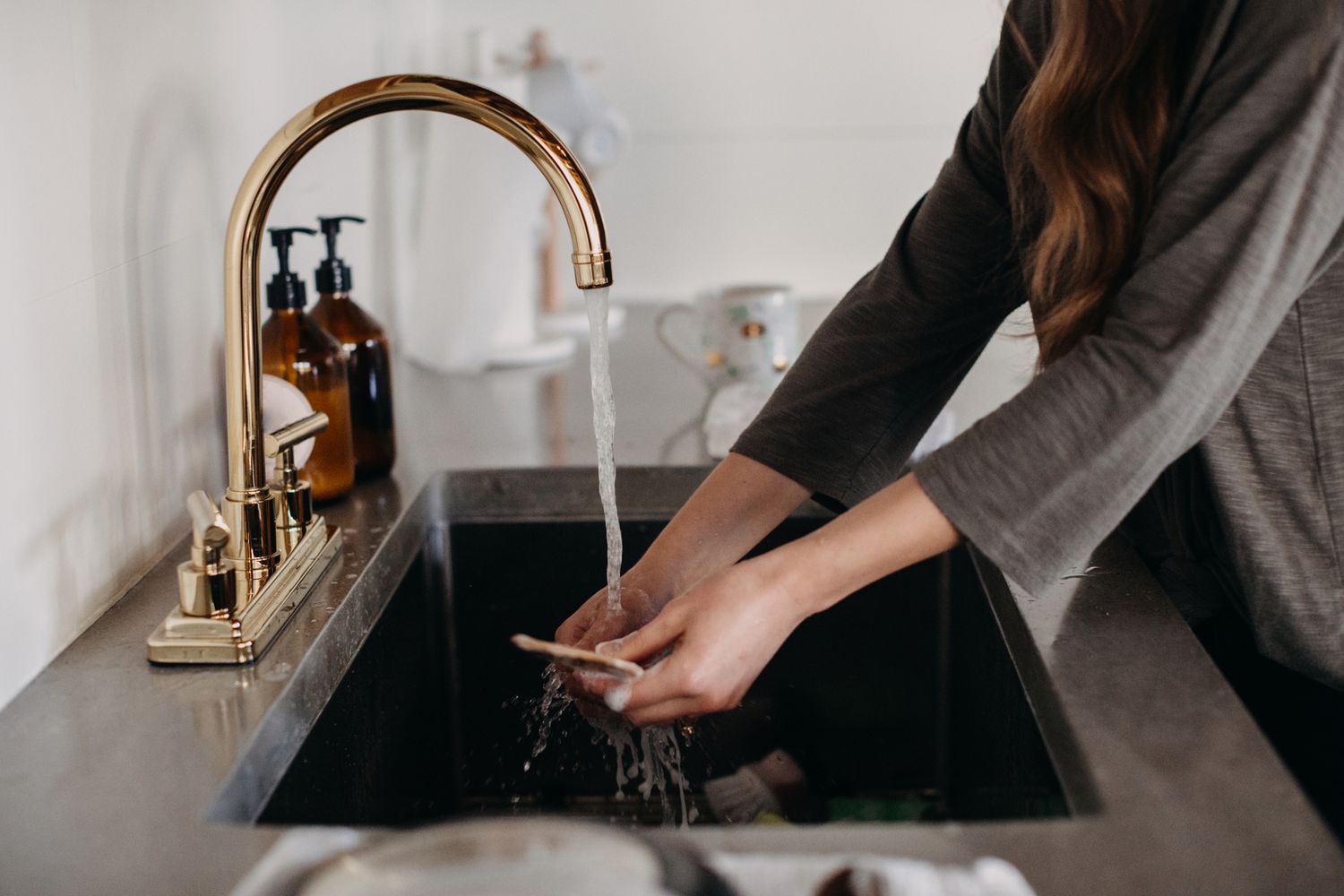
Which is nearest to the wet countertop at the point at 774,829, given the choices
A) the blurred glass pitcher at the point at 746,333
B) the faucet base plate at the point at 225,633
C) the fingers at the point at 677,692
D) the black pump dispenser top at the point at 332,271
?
the faucet base plate at the point at 225,633

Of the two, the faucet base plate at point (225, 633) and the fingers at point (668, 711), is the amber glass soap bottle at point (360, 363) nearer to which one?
the faucet base plate at point (225, 633)

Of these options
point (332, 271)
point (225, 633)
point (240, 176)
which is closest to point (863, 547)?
point (225, 633)

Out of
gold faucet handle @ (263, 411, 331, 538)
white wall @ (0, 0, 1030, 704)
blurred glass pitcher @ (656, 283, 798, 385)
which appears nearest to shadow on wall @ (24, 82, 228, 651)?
white wall @ (0, 0, 1030, 704)

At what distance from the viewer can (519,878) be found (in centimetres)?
48

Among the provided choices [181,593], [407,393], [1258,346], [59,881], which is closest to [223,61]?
[407,393]

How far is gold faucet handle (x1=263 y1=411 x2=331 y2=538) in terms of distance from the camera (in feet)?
2.93

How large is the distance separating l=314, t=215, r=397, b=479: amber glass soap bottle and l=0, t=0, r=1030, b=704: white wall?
3.8 inches

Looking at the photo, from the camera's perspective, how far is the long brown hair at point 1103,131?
2.51 feet

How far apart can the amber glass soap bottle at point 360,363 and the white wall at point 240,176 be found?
10 centimetres

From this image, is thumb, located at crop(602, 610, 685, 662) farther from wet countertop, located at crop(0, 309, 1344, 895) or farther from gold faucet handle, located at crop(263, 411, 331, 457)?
gold faucet handle, located at crop(263, 411, 331, 457)

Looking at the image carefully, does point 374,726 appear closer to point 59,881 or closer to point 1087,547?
point 59,881

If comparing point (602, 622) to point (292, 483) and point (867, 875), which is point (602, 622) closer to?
point (292, 483)

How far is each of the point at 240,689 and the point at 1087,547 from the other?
0.48 metres

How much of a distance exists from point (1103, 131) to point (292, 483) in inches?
22.6
